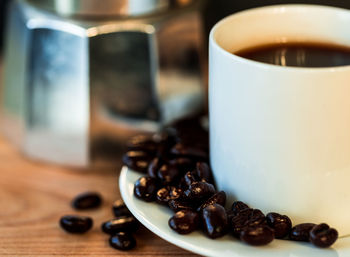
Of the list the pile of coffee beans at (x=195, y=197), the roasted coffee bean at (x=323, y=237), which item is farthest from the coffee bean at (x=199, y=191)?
the roasted coffee bean at (x=323, y=237)

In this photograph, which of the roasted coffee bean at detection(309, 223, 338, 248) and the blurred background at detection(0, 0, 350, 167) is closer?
the roasted coffee bean at detection(309, 223, 338, 248)

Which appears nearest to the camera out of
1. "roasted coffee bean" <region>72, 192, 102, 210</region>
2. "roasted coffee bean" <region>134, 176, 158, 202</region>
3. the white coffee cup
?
the white coffee cup

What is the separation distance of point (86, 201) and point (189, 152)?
0.15 meters

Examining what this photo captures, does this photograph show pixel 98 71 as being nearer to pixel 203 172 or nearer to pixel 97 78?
pixel 97 78

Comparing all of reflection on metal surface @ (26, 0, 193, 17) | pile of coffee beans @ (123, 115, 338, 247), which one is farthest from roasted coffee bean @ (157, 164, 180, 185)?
reflection on metal surface @ (26, 0, 193, 17)

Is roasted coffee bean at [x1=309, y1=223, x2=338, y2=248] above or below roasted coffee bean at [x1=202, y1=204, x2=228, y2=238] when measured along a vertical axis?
below


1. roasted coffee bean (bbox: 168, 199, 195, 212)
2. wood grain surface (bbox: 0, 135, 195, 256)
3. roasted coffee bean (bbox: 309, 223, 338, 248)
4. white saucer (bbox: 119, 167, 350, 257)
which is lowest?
wood grain surface (bbox: 0, 135, 195, 256)

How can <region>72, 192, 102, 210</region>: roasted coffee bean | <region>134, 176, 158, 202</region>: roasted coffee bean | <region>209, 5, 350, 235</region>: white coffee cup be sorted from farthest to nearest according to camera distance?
<region>72, 192, 102, 210</region>: roasted coffee bean
<region>134, 176, 158, 202</region>: roasted coffee bean
<region>209, 5, 350, 235</region>: white coffee cup

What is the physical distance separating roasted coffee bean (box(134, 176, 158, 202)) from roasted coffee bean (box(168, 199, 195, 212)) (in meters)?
0.03

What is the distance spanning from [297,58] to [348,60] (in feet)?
0.18

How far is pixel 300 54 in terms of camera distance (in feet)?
2.27

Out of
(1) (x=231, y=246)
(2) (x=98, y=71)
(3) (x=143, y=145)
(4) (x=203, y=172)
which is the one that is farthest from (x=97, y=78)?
(1) (x=231, y=246)

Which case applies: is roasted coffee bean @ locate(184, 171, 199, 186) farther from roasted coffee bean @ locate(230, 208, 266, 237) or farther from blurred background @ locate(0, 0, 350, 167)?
blurred background @ locate(0, 0, 350, 167)

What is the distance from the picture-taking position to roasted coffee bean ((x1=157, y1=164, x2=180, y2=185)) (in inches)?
26.7
